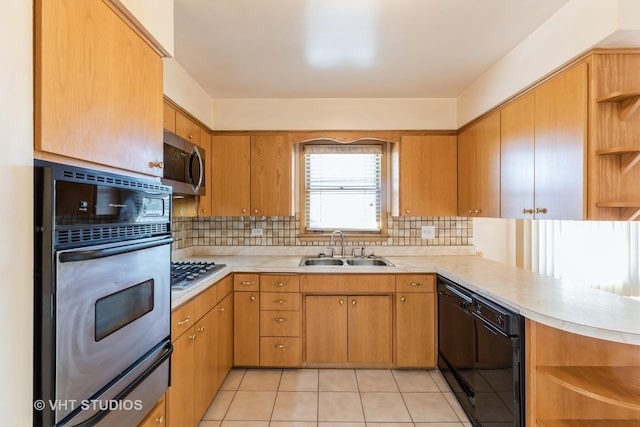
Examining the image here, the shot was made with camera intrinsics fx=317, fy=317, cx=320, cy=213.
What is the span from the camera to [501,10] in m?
1.72

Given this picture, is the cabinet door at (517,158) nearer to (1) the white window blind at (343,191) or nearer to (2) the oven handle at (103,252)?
(1) the white window blind at (343,191)

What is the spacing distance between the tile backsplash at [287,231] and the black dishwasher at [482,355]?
76cm

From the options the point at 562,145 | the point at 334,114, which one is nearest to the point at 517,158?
the point at 562,145

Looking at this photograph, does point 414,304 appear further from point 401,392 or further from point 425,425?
point 425,425

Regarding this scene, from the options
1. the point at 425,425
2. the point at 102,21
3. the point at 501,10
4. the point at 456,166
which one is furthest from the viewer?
the point at 456,166

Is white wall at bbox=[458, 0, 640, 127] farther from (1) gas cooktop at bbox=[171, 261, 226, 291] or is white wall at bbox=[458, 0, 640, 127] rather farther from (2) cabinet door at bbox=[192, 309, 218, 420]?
(2) cabinet door at bbox=[192, 309, 218, 420]

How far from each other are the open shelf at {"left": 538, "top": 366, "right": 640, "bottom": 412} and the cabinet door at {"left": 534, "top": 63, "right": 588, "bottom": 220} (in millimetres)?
714

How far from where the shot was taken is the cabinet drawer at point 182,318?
162 centimetres

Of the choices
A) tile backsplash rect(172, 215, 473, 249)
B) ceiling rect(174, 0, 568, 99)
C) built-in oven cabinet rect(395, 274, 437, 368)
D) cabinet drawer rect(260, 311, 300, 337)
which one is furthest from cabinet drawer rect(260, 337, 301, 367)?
ceiling rect(174, 0, 568, 99)

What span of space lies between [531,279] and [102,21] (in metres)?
2.62

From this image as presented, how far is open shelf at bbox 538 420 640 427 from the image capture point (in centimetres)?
141

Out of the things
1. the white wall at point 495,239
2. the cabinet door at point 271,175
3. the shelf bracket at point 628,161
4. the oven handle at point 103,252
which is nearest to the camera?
the oven handle at point 103,252

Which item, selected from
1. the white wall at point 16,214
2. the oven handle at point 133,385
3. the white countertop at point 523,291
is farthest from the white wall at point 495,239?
the white wall at point 16,214

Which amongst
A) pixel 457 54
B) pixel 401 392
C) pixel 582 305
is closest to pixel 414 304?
pixel 401 392
